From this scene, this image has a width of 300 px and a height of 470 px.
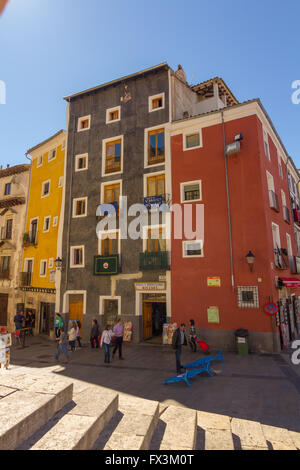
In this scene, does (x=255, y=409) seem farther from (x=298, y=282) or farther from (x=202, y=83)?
(x=202, y=83)

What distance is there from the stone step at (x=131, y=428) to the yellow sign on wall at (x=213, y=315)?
33.5 feet

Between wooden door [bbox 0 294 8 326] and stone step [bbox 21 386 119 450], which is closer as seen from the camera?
stone step [bbox 21 386 119 450]

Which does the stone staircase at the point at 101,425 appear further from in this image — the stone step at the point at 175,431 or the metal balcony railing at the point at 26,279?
the metal balcony railing at the point at 26,279

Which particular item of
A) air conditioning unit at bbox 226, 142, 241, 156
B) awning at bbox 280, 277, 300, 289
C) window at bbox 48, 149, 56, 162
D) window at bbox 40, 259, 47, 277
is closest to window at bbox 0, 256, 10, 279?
window at bbox 40, 259, 47, 277

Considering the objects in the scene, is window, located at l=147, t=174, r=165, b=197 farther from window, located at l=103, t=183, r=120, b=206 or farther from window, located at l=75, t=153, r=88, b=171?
window, located at l=75, t=153, r=88, b=171

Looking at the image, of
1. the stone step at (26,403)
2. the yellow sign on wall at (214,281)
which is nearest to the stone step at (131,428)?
the stone step at (26,403)

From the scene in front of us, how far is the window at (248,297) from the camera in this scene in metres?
14.1

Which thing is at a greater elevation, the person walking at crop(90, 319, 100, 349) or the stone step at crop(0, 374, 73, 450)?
the stone step at crop(0, 374, 73, 450)

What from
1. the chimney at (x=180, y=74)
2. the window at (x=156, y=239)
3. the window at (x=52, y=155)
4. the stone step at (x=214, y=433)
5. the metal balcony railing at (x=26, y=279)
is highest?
the chimney at (x=180, y=74)

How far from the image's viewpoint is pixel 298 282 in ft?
51.0

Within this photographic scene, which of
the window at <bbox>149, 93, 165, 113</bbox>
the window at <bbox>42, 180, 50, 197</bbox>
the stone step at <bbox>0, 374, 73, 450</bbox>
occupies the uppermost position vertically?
the window at <bbox>149, 93, 165, 113</bbox>

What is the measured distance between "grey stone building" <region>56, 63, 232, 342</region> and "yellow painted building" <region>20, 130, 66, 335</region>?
5.48ft

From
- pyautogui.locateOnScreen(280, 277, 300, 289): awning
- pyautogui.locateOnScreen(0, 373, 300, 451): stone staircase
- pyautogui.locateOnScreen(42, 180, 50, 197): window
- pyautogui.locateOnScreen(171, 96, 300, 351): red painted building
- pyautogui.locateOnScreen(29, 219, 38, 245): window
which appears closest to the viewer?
pyautogui.locateOnScreen(0, 373, 300, 451): stone staircase

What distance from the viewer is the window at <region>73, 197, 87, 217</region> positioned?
20.4m
